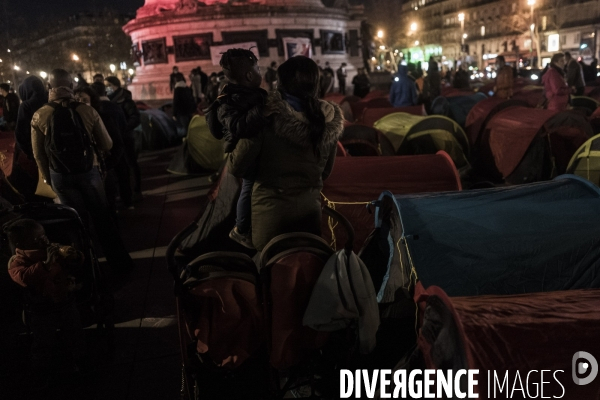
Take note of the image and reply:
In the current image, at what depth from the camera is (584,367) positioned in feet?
7.52

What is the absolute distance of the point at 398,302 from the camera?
12.9ft

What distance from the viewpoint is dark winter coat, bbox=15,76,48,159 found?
5.88 meters

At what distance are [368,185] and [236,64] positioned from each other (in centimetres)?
240

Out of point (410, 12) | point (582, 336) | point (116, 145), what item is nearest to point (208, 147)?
point (116, 145)

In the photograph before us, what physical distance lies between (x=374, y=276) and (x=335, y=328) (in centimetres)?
162

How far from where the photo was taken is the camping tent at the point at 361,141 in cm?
798

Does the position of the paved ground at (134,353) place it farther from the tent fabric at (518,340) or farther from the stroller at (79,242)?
the tent fabric at (518,340)

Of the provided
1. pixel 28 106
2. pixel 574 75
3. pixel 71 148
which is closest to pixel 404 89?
pixel 574 75

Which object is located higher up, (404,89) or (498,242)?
(404,89)

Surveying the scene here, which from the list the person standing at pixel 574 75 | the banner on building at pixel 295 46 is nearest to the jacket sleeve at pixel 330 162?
the person standing at pixel 574 75

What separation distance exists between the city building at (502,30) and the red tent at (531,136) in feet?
106

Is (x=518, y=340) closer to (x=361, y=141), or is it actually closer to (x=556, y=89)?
(x=361, y=141)

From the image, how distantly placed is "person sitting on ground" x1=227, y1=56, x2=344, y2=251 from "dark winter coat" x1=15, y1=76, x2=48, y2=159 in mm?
3785

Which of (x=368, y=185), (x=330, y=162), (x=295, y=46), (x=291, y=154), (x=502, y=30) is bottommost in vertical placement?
(x=368, y=185)
